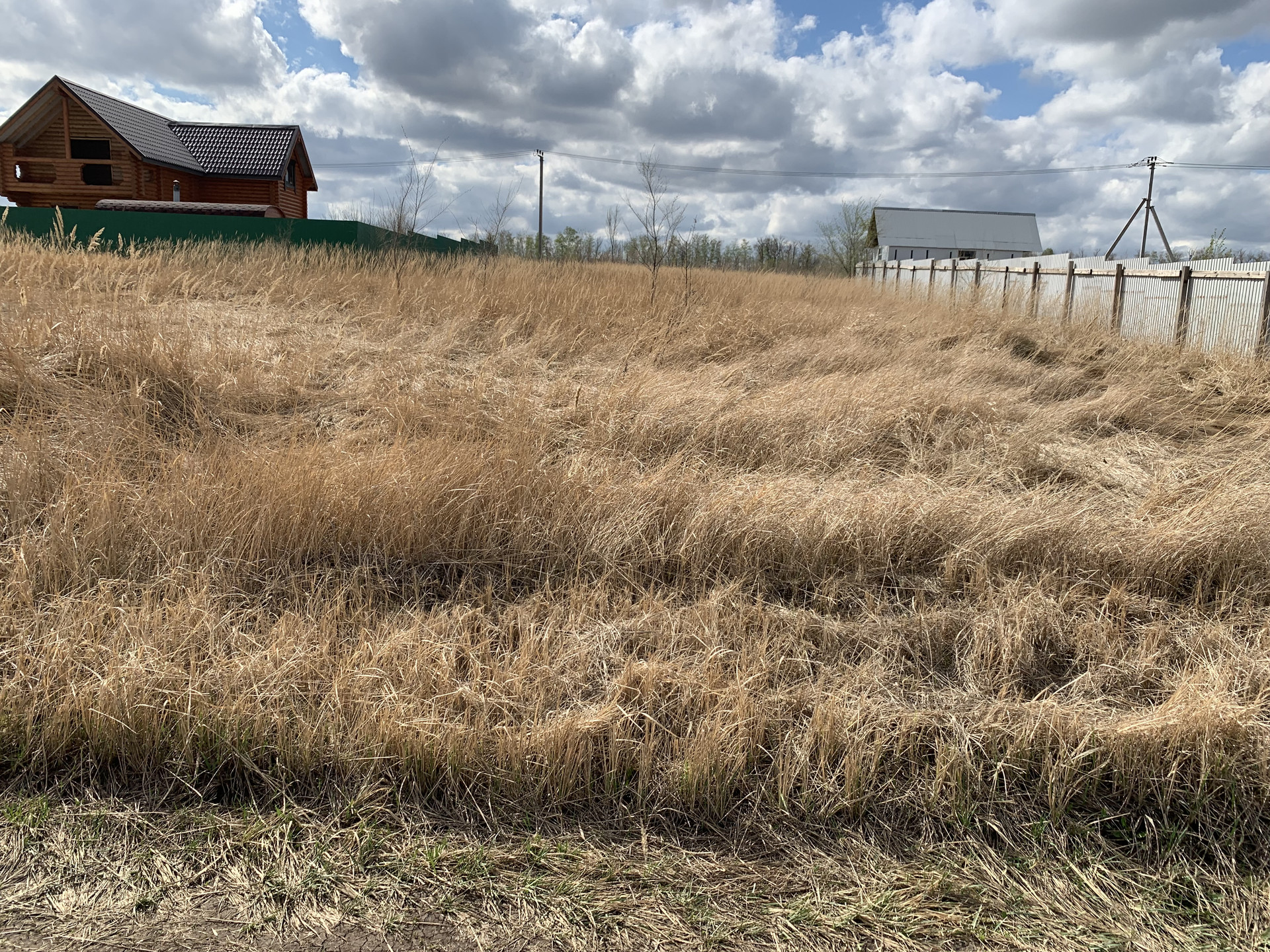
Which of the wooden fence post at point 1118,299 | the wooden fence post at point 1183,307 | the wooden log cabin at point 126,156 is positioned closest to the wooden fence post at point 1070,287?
the wooden fence post at point 1118,299

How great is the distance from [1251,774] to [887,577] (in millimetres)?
1701

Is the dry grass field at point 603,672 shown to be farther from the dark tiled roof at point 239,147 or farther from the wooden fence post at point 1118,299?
the dark tiled roof at point 239,147

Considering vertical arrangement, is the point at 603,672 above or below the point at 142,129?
below

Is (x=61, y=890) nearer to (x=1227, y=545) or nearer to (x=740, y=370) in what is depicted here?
(x=1227, y=545)

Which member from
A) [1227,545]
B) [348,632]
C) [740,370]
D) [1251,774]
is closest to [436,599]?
[348,632]

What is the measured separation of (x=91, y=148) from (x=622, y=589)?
32327mm

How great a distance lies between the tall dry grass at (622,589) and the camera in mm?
2918

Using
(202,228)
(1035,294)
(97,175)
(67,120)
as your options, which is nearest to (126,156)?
(67,120)

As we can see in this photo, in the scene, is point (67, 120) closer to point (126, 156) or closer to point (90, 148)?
point (90, 148)

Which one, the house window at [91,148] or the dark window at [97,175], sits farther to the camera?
the dark window at [97,175]

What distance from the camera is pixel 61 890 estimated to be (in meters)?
2.41

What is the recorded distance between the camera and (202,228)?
642 inches

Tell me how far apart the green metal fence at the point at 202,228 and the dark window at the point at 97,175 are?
40.7 ft

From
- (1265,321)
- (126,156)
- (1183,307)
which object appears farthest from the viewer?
(126,156)
